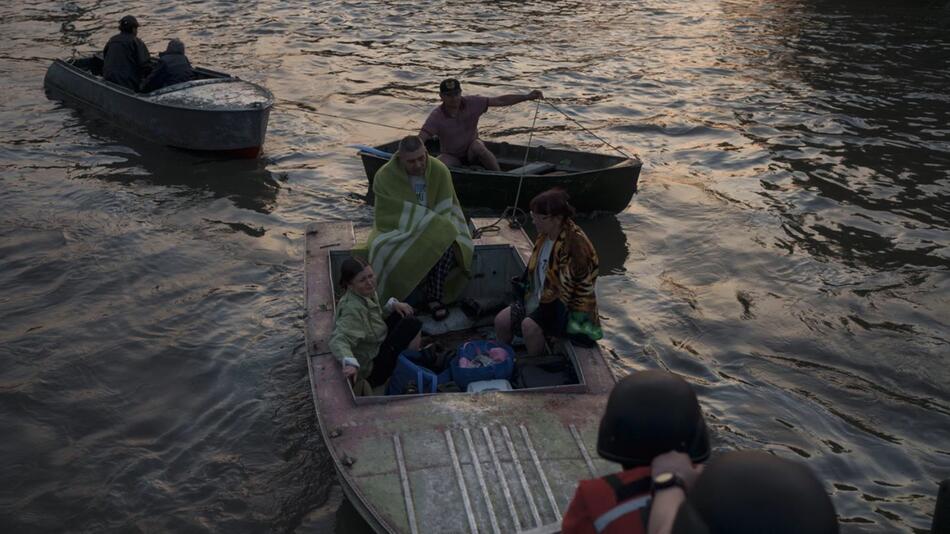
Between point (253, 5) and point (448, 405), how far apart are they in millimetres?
17828

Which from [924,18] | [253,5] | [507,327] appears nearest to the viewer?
[507,327]

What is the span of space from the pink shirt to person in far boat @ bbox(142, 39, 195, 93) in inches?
163

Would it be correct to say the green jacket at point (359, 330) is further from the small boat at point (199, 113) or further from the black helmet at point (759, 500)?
the small boat at point (199, 113)

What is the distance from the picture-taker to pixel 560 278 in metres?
5.77

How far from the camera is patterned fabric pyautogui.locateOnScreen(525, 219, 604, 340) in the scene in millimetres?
5645

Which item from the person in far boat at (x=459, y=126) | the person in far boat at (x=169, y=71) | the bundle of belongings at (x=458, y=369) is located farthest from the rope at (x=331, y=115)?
the bundle of belongings at (x=458, y=369)

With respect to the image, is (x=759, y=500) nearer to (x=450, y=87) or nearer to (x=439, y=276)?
(x=439, y=276)

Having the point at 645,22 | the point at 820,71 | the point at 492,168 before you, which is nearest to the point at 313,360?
the point at 492,168

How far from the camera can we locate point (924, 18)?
18094mm

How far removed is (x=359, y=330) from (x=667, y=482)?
11.4ft

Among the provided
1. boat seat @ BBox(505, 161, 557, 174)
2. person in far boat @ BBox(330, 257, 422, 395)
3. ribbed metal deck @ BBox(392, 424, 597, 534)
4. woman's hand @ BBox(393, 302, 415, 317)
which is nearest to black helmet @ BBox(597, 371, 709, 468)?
ribbed metal deck @ BBox(392, 424, 597, 534)

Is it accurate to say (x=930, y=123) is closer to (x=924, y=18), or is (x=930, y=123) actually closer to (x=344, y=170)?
(x=924, y=18)

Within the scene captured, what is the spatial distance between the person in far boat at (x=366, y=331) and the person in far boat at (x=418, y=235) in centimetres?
69

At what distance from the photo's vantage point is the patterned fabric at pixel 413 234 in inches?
263
